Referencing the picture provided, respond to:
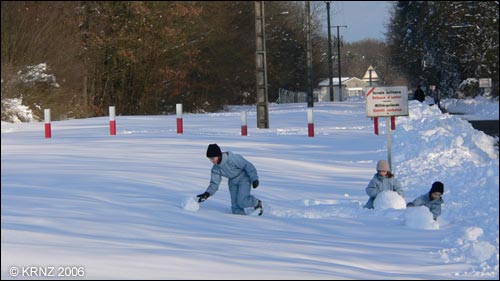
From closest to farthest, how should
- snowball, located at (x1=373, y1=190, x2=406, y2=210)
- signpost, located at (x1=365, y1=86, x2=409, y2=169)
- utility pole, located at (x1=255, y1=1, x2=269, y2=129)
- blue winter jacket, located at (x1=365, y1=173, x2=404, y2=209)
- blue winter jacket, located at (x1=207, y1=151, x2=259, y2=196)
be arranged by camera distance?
blue winter jacket, located at (x1=207, y1=151, x2=259, y2=196)
snowball, located at (x1=373, y1=190, x2=406, y2=210)
blue winter jacket, located at (x1=365, y1=173, x2=404, y2=209)
signpost, located at (x1=365, y1=86, x2=409, y2=169)
utility pole, located at (x1=255, y1=1, x2=269, y2=129)

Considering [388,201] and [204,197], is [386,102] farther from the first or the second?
[204,197]

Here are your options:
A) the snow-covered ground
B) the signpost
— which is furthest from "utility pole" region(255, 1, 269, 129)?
the signpost

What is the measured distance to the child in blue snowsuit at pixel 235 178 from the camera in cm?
1240

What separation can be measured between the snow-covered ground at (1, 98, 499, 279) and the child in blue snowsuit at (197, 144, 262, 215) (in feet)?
0.84

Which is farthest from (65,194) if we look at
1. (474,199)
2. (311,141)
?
(311,141)

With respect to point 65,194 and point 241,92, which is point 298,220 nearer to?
point 65,194

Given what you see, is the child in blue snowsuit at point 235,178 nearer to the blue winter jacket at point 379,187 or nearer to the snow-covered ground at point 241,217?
the snow-covered ground at point 241,217

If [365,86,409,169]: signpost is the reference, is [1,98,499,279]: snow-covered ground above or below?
below

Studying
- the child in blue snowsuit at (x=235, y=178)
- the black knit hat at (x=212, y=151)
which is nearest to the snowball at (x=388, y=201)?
the child in blue snowsuit at (x=235, y=178)

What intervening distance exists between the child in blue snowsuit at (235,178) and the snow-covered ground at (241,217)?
0.26 meters

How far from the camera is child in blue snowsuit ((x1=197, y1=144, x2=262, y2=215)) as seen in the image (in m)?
12.4

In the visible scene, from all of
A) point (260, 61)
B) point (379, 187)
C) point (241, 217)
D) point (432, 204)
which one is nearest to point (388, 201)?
point (379, 187)

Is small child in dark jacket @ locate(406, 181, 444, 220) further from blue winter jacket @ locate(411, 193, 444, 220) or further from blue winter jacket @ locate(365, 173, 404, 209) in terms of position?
blue winter jacket @ locate(365, 173, 404, 209)

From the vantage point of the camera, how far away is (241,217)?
1202 cm
